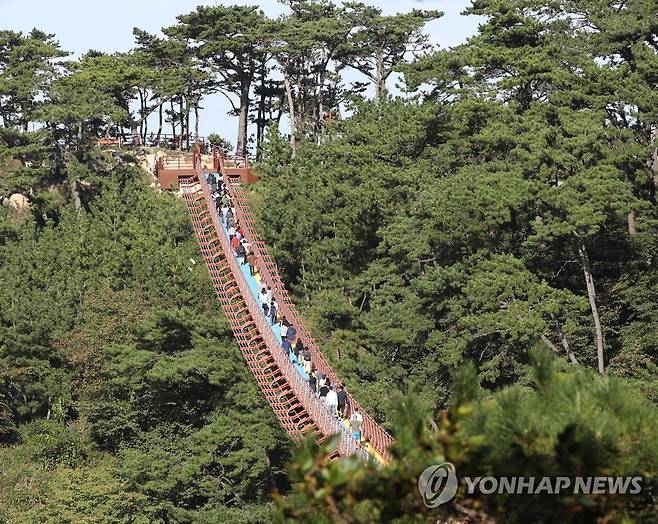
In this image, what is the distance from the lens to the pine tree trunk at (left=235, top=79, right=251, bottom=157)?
31703 millimetres

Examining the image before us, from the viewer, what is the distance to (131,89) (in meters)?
30.9

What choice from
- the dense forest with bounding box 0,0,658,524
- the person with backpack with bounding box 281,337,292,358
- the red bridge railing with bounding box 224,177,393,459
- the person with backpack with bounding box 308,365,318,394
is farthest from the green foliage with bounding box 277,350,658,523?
the person with backpack with bounding box 281,337,292,358

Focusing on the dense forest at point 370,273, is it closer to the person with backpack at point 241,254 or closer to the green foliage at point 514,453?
the person with backpack at point 241,254

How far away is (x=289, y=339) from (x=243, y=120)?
17.1 meters

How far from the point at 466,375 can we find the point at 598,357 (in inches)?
485

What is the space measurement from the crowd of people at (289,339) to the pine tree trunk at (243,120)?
33.2ft

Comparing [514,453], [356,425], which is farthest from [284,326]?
[514,453]

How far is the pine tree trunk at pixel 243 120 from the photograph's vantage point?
31703 millimetres

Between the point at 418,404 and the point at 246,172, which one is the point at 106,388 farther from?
the point at 418,404

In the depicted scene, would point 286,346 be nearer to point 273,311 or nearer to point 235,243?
point 273,311

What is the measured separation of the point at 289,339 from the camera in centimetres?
1666

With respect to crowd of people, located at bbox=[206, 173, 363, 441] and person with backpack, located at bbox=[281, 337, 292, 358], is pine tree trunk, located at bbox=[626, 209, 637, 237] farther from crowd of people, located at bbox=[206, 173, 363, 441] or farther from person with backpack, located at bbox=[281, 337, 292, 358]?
person with backpack, located at bbox=[281, 337, 292, 358]

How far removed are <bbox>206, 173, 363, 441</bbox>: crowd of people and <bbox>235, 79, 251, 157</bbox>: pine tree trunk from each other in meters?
10.1

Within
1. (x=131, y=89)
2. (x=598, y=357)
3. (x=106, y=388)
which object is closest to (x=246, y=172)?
(x=131, y=89)
